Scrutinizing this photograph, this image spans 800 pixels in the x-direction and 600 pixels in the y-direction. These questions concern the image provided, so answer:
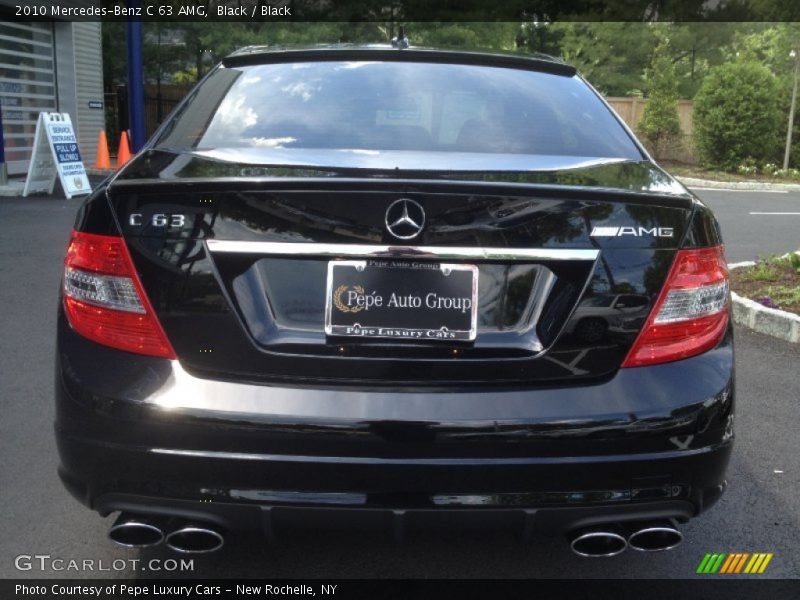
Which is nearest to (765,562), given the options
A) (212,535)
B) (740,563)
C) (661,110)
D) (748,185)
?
(740,563)

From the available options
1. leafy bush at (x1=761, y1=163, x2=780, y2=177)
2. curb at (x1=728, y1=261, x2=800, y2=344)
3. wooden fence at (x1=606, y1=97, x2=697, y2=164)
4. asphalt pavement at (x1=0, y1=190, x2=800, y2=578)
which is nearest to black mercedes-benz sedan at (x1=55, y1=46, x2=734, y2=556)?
asphalt pavement at (x1=0, y1=190, x2=800, y2=578)

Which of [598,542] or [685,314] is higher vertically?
[685,314]

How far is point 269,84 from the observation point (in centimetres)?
313

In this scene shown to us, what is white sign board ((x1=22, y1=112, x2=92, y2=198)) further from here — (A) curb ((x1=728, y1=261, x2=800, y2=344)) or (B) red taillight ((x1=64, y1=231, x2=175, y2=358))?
(B) red taillight ((x1=64, y1=231, x2=175, y2=358))

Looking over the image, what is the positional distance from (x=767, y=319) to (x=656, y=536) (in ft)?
13.7

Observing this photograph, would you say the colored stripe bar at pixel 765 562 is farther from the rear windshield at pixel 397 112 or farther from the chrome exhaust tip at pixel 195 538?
the chrome exhaust tip at pixel 195 538

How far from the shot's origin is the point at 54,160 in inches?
509

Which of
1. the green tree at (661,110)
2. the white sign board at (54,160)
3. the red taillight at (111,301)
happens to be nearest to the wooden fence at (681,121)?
the green tree at (661,110)

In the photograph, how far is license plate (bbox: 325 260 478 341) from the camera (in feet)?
7.08

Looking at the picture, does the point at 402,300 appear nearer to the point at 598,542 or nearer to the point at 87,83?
the point at 598,542

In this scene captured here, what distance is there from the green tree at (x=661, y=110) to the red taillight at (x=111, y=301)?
24637 millimetres

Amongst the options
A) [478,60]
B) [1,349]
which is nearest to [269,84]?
[478,60]

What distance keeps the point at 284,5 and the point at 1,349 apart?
2253 centimetres

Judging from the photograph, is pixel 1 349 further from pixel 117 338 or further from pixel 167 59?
pixel 167 59
